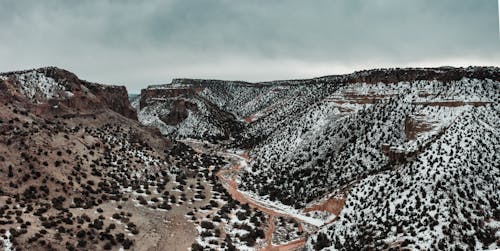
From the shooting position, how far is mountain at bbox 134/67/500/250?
22.2 m

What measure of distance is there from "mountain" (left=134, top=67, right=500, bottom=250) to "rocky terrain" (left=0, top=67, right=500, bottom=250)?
109mm

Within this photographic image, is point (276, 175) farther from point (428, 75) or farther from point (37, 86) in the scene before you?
point (37, 86)

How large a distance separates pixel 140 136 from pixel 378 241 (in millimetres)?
35041

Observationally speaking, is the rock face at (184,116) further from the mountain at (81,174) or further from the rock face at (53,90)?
the rock face at (53,90)

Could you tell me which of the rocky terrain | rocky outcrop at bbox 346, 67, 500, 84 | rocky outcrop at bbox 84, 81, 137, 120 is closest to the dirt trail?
the rocky terrain

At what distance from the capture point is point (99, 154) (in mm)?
39188

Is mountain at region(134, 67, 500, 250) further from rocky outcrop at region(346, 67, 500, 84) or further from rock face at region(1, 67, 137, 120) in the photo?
rock face at region(1, 67, 137, 120)

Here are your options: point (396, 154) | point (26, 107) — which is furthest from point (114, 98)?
point (396, 154)

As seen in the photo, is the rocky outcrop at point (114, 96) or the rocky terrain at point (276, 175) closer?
the rocky terrain at point (276, 175)

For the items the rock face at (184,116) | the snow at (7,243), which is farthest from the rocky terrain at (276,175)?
the rock face at (184,116)

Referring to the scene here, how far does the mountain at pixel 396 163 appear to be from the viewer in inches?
875

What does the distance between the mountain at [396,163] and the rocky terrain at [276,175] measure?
109 mm

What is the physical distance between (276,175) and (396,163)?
15.5 m

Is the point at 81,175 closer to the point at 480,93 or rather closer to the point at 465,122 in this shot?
the point at 465,122
